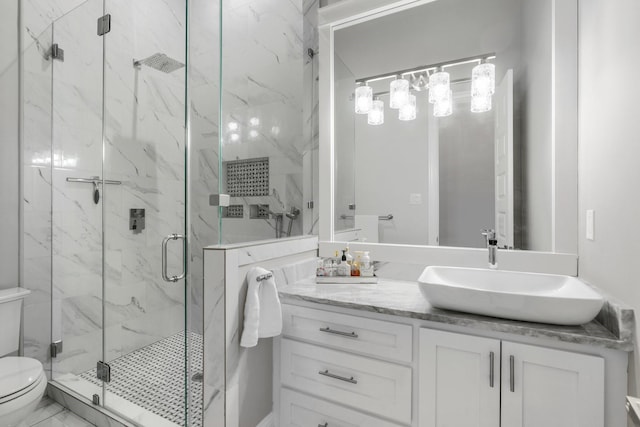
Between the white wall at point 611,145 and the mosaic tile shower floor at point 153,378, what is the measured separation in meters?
1.91

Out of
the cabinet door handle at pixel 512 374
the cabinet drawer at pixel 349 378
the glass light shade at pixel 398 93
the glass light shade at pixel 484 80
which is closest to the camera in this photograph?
the cabinet door handle at pixel 512 374

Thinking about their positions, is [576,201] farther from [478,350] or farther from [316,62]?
[316,62]

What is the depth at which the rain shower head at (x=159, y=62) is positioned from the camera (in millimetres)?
1796

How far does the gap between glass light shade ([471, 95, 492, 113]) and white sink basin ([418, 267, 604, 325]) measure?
33.6 inches

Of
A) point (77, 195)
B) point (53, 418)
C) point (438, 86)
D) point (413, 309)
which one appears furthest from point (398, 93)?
point (53, 418)

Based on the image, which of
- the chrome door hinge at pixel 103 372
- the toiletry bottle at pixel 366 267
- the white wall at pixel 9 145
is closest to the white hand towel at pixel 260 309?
the toiletry bottle at pixel 366 267

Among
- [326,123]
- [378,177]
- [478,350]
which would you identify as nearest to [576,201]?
[478,350]

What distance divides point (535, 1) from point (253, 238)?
1.88m

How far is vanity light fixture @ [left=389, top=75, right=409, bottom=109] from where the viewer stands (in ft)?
6.11

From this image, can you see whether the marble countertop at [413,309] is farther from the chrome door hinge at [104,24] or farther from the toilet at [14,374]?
the chrome door hinge at [104,24]

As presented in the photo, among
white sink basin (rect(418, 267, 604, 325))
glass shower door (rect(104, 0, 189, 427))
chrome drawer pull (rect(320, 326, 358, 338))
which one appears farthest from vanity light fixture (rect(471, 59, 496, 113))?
glass shower door (rect(104, 0, 189, 427))

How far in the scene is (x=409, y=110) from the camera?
1.86 m

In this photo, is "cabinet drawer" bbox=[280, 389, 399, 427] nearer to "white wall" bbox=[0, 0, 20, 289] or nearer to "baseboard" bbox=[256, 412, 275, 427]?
"baseboard" bbox=[256, 412, 275, 427]

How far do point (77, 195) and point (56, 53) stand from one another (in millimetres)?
919
